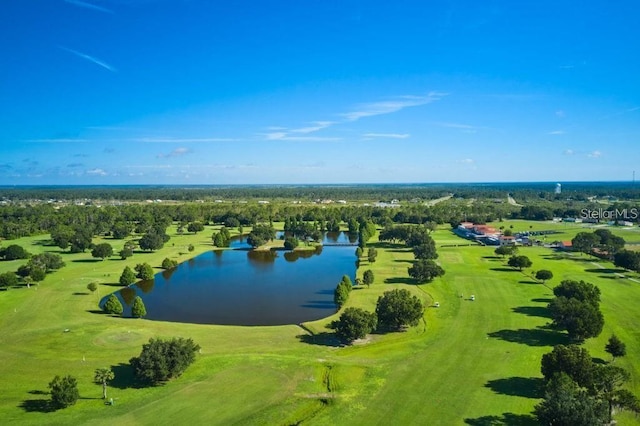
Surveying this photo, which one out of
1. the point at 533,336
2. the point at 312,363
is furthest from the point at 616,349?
the point at 312,363

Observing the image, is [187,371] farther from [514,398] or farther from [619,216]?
[619,216]

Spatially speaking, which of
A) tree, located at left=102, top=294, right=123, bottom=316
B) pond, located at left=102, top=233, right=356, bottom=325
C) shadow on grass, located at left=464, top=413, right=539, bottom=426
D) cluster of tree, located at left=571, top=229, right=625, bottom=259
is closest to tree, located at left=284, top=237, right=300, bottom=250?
pond, located at left=102, top=233, right=356, bottom=325

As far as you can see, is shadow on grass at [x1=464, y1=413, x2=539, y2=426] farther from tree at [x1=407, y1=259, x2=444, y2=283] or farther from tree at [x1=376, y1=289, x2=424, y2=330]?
tree at [x1=407, y1=259, x2=444, y2=283]

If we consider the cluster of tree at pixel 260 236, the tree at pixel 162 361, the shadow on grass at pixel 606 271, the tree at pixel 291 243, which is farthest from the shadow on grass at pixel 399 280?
the cluster of tree at pixel 260 236

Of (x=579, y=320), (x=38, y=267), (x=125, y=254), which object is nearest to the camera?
(x=579, y=320)

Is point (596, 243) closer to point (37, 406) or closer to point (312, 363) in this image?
point (312, 363)

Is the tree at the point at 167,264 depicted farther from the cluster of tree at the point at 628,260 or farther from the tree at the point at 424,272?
the cluster of tree at the point at 628,260

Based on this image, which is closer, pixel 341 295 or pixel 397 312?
pixel 397 312
